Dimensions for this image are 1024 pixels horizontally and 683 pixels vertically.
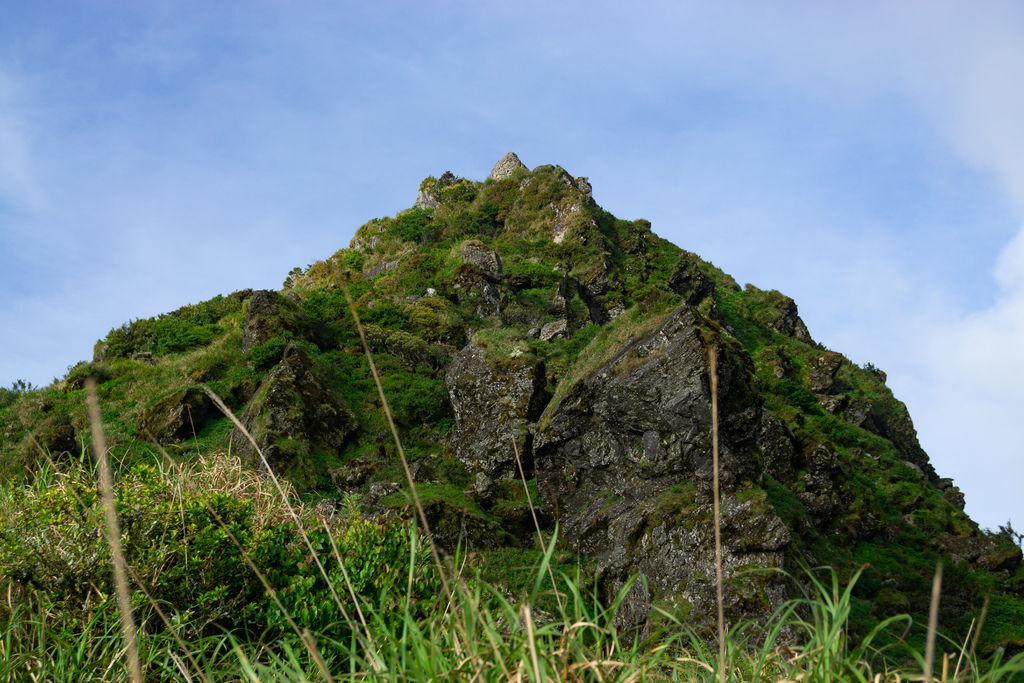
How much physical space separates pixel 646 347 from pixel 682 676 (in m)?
10.1

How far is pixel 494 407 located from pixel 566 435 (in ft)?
8.07

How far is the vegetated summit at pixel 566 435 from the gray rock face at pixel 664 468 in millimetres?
38

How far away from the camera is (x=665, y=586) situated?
401 inches

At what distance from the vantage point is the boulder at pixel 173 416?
14.5 meters

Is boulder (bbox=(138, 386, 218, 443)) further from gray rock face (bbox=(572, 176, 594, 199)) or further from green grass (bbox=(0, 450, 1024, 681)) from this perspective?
gray rock face (bbox=(572, 176, 594, 199))

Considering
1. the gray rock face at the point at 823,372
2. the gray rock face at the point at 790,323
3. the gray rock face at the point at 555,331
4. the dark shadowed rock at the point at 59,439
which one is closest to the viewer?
the dark shadowed rock at the point at 59,439

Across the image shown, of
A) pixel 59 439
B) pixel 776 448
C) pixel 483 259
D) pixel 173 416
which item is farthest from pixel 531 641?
pixel 483 259

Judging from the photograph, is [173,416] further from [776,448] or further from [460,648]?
[776,448]

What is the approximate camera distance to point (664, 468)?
12211 millimetres

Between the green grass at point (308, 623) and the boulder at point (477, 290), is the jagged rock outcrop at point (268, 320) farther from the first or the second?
the green grass at point (308, 623)

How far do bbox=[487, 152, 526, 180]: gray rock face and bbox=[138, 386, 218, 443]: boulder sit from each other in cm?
3312

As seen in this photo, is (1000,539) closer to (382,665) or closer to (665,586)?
(665,586)

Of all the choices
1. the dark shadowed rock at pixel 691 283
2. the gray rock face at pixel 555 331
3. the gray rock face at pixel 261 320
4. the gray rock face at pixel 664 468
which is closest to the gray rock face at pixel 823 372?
the dark shadowed rock at pixel 691 283

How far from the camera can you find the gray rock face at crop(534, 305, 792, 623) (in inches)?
396
